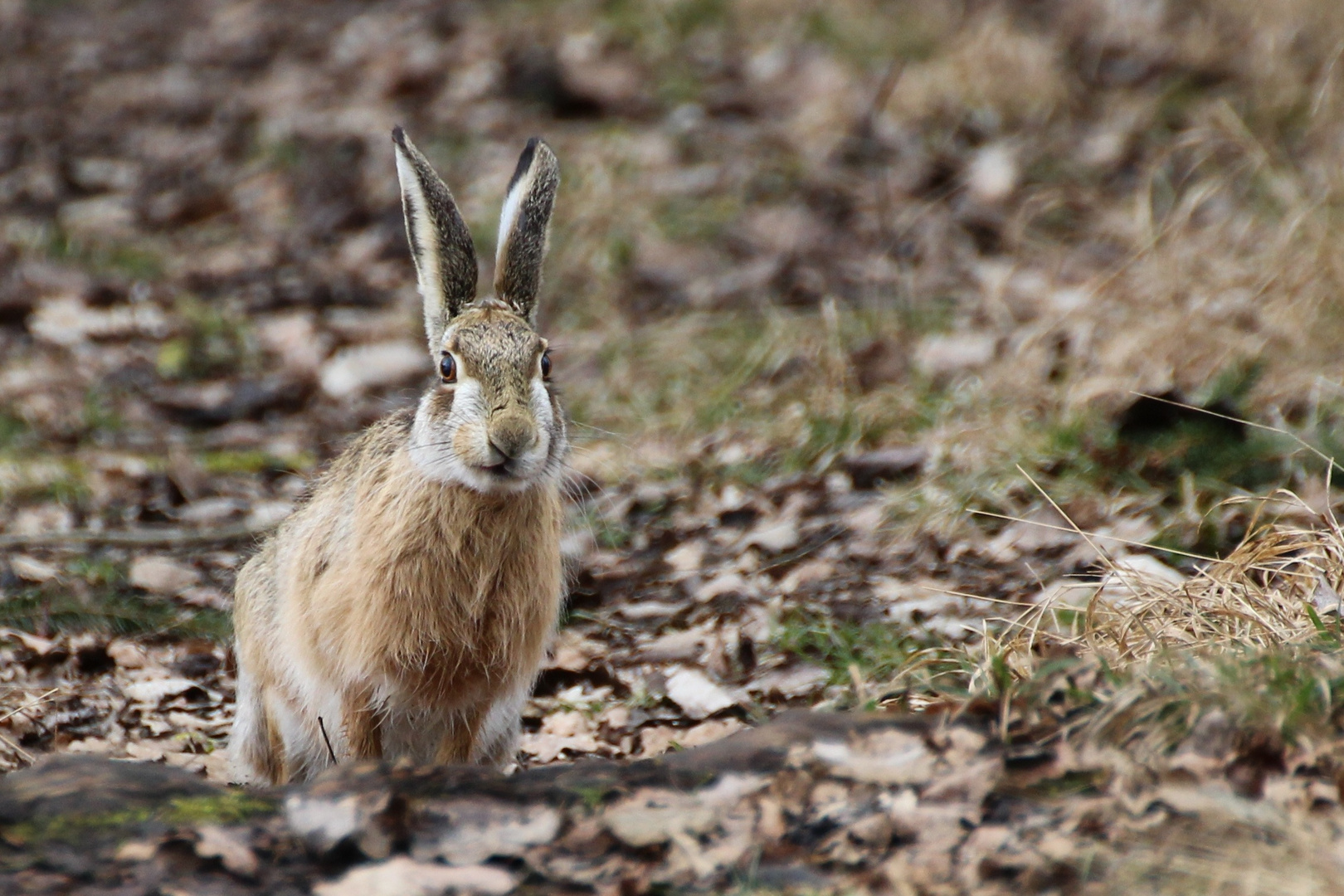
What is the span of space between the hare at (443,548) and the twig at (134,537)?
1549mm

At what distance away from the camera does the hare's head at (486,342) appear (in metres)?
4.20

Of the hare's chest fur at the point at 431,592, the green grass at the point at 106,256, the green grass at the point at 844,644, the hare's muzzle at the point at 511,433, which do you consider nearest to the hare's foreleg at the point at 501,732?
the hare's chest fur at the point at 431,592

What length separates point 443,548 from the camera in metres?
4.44

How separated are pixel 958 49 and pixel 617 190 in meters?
3.07

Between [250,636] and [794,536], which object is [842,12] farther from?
[250,636]

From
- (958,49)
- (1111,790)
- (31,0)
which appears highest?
(31,0)

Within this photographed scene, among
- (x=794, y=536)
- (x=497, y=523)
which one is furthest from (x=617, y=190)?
(x=497, y=523)

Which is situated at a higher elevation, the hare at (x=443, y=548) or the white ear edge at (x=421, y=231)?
the white ear edge at (x=421, y=231)

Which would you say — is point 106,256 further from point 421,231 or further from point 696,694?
point 696,694

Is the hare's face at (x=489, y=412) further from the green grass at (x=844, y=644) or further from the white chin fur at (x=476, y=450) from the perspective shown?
the green grass at (x=844, y=644)

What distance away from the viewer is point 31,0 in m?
14.7

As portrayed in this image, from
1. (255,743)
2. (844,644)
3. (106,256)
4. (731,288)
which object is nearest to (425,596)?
(255,743)

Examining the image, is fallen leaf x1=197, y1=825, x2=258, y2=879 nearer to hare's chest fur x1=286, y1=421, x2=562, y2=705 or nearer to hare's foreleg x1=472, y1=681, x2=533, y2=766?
hare's chest fur x1=286, y1=421, x2=562, y2=705

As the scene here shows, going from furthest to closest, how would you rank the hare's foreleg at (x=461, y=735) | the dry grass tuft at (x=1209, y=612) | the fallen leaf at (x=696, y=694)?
the fallen leaf at (x=696, y=694) → the hare's foreleg at (x=461, y=735) → the dry grass tuft at (x=1209, y=612)
